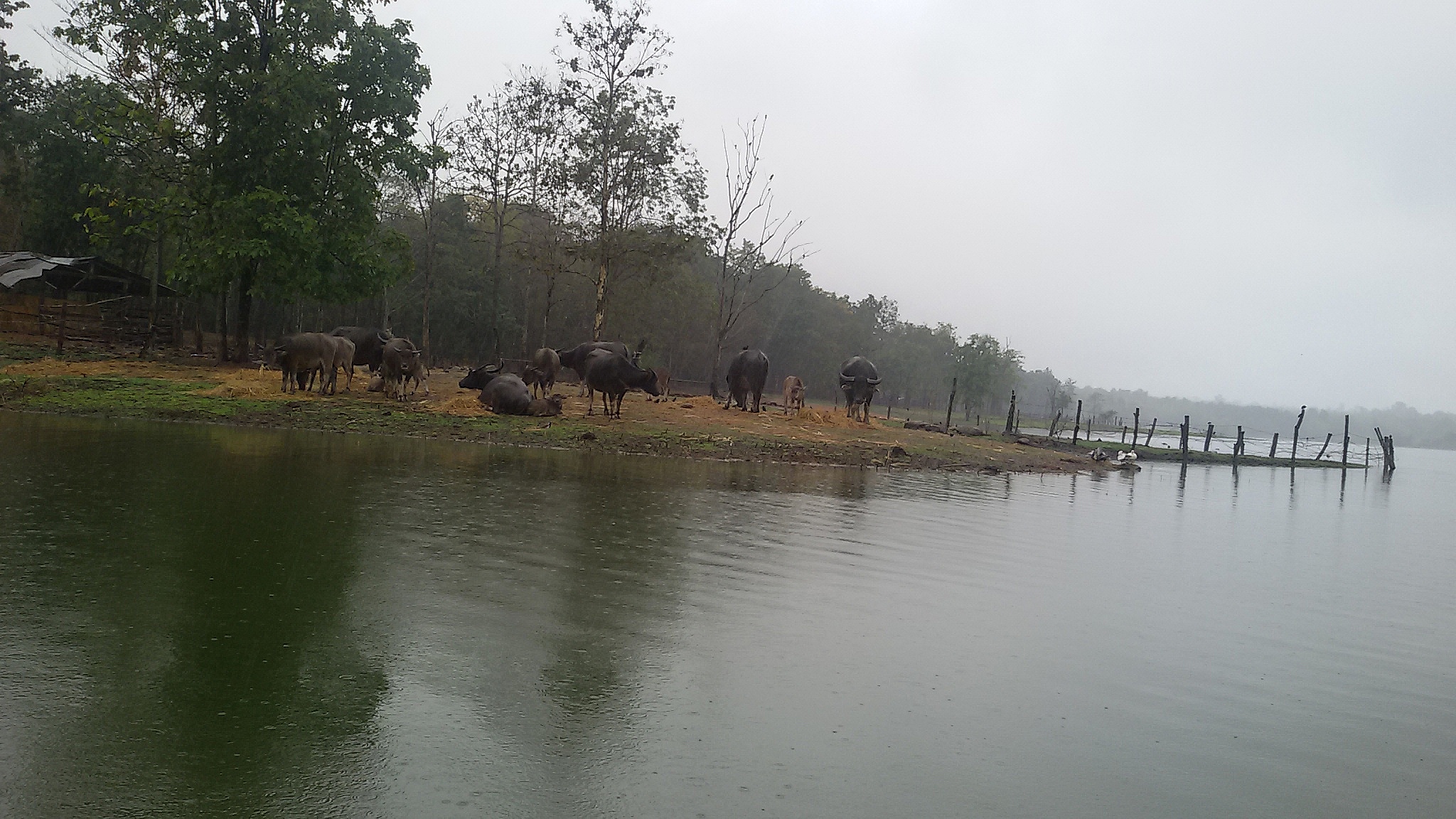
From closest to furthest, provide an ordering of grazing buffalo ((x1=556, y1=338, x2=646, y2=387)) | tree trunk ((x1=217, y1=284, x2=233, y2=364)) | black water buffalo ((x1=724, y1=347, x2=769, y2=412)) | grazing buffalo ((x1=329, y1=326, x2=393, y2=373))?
grazing buffalo ((x1=329, y1=326, x2=393, y2=373)) → grazing buffalo ((x1=556, y1=338, x2=646, y2=387)) → tree trunk ((x1=217, y1=284, x2=233, y2=364)) → black water buffalo ((x1=724, y1=347, x2=769, y2=412))

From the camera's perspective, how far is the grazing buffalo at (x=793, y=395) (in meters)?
27.9

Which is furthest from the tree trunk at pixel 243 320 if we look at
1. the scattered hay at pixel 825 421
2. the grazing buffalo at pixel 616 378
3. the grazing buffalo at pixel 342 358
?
the scattered hay at pixel 825 421

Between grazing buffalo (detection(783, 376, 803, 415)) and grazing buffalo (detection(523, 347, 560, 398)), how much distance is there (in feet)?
24.5

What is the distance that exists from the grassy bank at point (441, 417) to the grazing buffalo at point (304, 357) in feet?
1.49

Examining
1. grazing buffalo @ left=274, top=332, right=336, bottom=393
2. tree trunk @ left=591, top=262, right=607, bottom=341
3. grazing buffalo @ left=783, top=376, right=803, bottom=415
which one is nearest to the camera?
grazing buffalo @ left=274, top=332, right=336, bottom=393

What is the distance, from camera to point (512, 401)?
64.6 feet

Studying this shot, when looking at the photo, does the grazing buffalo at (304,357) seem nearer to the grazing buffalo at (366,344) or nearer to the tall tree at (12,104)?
the grazing buffalo at (366,344)

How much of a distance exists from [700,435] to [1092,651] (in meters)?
13.4

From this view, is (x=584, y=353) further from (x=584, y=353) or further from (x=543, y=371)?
(x=543, y=371)

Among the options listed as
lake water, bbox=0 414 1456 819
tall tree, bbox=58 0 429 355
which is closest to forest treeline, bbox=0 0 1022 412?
tall tree, bbox=58 0 429 355

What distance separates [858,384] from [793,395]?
78.6 inches

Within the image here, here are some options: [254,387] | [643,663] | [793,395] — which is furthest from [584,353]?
[643,663]

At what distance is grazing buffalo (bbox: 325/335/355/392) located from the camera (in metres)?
19.9

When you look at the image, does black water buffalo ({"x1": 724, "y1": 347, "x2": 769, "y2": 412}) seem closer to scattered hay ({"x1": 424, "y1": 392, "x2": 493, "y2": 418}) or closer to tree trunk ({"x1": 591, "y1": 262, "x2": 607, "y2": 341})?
tree trunk ({"x1": 591, "y1": 262, "x2": 607, "y2": 341})
